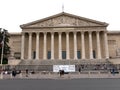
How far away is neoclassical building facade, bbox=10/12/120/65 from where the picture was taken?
53.5 metres

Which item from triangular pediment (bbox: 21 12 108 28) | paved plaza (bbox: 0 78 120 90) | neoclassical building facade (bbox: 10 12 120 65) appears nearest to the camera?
paved plaza (bbox: 0 78 120 90)

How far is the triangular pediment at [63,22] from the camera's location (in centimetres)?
5434

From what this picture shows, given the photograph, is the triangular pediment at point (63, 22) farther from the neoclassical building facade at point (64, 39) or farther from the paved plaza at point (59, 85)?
the paved plaza at point (59, 85)

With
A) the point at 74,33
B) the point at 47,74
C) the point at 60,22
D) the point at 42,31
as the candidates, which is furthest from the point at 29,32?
the point at 47,74

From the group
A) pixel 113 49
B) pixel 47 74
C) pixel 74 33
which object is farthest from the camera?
pixel 113 49

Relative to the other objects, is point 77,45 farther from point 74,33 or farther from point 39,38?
point 39,38

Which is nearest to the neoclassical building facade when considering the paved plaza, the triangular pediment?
the triangular pediment

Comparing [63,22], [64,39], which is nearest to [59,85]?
[63,22]

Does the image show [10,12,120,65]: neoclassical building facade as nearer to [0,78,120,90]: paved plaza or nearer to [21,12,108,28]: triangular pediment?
[21,12,108,28]: triangular pediment

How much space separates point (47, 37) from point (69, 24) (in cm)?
739

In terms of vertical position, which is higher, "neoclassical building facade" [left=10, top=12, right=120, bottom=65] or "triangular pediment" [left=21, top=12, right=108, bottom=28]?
"triangular pediment" [left=21, top=12, right=108, bottom=28]

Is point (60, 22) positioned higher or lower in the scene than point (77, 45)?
higher

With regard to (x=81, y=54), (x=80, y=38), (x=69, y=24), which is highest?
(x=69, y=24)

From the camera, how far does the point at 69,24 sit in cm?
5459
